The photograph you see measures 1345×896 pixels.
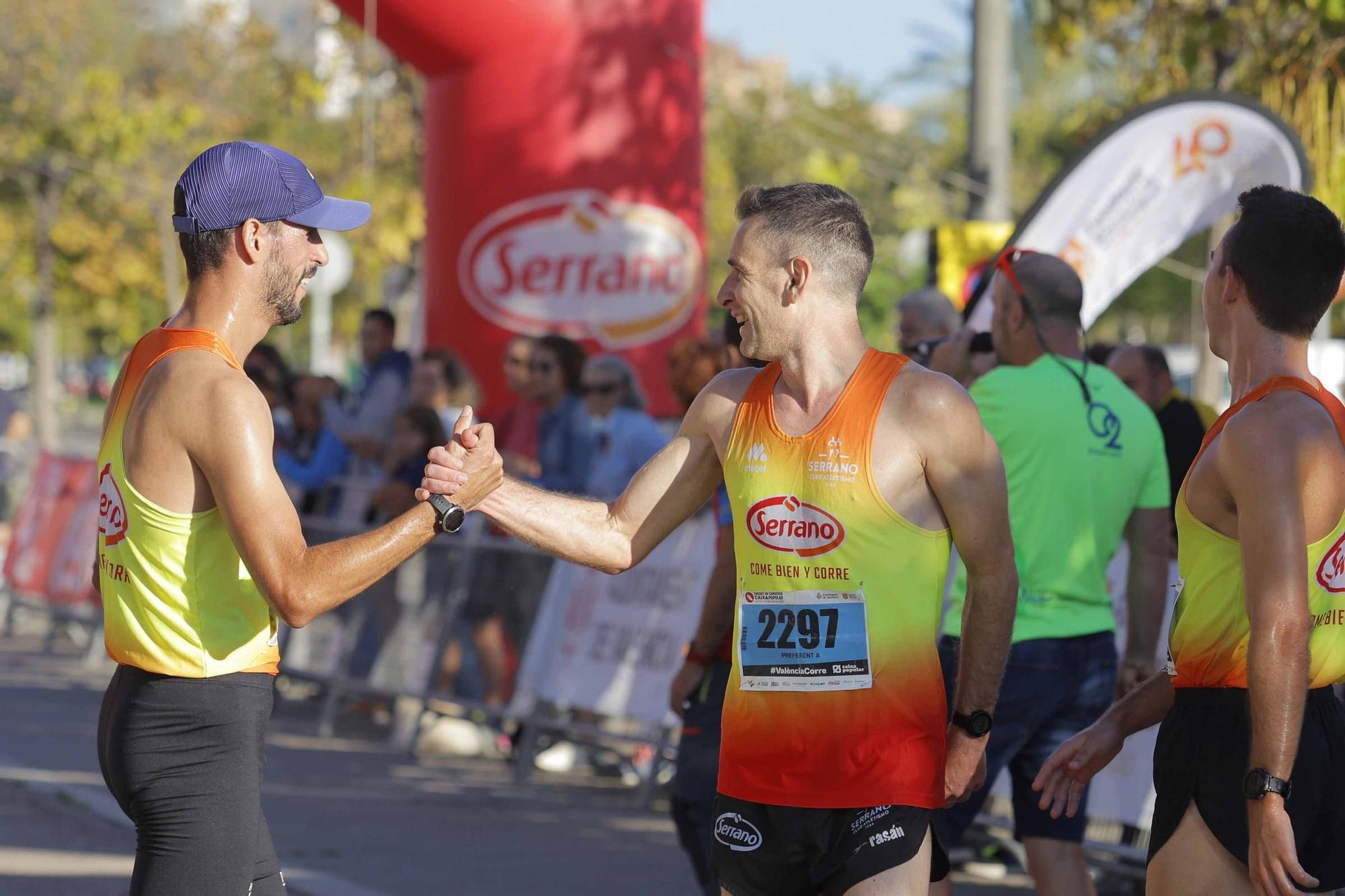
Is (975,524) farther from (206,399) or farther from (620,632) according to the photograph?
(620,632)

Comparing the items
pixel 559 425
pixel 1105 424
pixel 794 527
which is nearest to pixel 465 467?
pixel 794 527

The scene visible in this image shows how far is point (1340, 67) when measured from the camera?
10.3 metres

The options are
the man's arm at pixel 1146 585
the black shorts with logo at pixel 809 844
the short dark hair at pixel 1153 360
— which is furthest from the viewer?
the short dark hair at pixel 1153 360

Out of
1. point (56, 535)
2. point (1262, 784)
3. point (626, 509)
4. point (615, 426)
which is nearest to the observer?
point (1262, 784)

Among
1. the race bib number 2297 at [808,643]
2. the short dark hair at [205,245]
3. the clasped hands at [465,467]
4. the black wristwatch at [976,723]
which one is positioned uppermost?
the short dark hair at [205,245]

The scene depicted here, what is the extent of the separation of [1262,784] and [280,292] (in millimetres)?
2175

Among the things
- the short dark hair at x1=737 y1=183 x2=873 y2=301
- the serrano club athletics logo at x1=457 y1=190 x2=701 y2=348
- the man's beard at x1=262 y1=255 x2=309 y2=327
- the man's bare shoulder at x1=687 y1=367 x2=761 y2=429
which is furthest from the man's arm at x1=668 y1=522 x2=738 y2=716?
the serrano club athletics logo at x1=457 y1=190 x2=701 y2=348

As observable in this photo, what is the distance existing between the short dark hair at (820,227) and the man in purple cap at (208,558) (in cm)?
93

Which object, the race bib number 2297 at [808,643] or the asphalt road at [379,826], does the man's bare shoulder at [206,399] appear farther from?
the asphalt road at [379,826]

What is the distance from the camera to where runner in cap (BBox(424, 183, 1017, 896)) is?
3488 mm

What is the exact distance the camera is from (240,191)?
3662 mm

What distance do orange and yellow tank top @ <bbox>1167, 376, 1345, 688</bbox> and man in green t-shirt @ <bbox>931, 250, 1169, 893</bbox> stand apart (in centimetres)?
137

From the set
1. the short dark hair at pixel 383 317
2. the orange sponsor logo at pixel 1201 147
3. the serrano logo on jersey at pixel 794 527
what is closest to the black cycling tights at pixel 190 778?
the serrano logo on jersey at pixel 794 527

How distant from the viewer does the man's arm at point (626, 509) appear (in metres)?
3.90
